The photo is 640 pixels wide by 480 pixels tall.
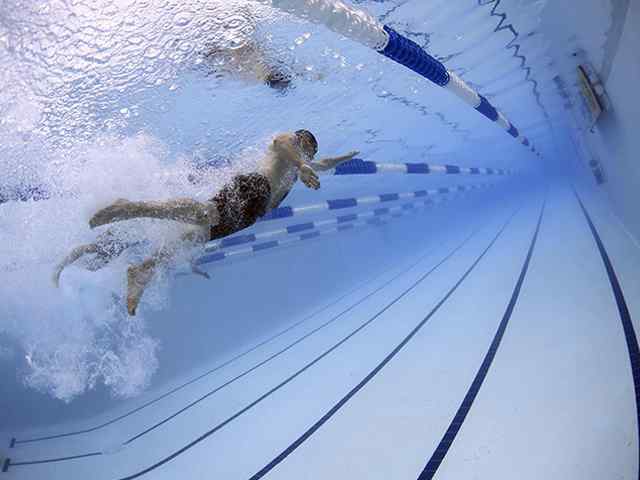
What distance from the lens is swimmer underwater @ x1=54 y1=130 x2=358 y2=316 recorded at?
2439 mm

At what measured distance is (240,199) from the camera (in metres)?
2.56

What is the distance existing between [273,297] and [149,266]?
11.9 feet

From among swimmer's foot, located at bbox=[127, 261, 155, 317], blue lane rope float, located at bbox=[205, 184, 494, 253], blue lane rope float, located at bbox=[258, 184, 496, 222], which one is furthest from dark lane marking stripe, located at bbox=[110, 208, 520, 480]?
blue lane rope float, located at bbox=[205, 184, 494, 253]

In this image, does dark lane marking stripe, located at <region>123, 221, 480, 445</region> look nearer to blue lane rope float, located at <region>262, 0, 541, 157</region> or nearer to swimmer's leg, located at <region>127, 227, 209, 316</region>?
swimmer's leg, located at <region>127, 227, 209, 316</region>

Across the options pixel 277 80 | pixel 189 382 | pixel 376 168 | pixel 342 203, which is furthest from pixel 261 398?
pixel 342 203

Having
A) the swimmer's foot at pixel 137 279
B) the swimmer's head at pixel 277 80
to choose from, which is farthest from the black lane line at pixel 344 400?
the swimmer's head at pixel 277 80

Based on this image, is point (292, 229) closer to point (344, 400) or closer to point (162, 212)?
point (344, 400)

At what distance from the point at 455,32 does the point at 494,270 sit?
2.75m

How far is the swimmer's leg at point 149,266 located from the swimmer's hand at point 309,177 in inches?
26.5

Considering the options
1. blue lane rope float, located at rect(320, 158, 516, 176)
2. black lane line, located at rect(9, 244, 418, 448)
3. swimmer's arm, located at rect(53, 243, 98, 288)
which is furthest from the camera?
blue lane rope float, located at rect(320, 158, 516, 176)

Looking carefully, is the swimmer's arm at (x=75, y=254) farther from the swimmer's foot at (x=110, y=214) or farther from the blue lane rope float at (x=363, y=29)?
the blue lane rope float at (x=363, y=29)

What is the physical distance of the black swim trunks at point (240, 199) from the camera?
256 centimetres

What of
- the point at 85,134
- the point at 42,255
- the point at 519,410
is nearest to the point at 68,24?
the point at 85,134

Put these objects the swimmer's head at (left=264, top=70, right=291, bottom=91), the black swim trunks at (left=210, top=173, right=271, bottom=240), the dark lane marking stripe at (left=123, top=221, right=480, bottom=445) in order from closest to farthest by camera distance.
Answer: the black swim trunks at (left=210, top=173, right=271, bottom=240)
the swimmer's head at (left=264, top=70, right=291, bottom=91)
the dark lane marking stripe at (left=123, top=221, right=480, bottom=445)
